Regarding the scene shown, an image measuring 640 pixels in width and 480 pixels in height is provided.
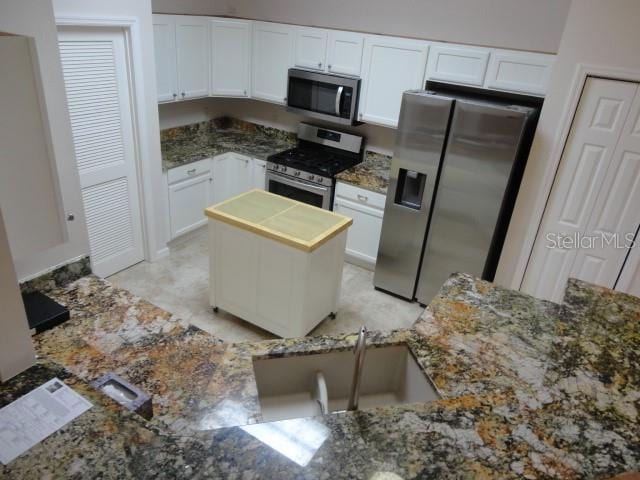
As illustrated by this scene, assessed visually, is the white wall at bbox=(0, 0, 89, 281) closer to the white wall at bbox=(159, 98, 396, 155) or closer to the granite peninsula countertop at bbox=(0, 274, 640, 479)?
the granite peninsula countertop at bbox=(0, 274, 640, 479)

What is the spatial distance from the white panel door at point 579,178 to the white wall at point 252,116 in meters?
1.71

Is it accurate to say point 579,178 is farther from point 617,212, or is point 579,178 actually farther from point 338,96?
point 338,96

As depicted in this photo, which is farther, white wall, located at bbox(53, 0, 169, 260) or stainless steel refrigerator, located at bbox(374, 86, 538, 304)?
stainless steel refrigerator, located at bbox(374, 86, 538, 304)

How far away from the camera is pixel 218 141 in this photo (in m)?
4.88

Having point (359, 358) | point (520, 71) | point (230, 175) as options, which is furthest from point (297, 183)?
point (359, 358)

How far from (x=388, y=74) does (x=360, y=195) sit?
3.38 ft

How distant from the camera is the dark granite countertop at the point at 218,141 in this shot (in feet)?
14.5

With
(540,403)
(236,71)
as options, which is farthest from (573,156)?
(236,71)

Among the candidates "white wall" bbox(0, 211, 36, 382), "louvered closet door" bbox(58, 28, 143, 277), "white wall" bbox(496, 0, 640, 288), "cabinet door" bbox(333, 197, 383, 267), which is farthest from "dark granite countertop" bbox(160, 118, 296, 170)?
"white wall" bbox(0, 211, 36, 382)

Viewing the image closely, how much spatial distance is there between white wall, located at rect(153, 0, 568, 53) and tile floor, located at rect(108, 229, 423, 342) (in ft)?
7.17

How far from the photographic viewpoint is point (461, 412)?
1.25m

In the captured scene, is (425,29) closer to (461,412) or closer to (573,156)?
(573,156)

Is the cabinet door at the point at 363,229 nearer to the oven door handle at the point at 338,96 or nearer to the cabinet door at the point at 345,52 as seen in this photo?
the oven door handle at the point at 338,96

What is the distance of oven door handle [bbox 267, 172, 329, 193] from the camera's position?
4126 millimetres
